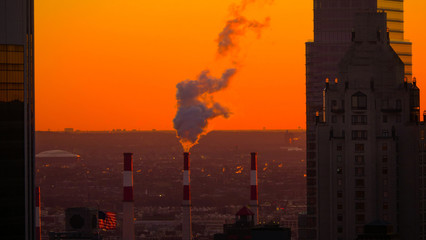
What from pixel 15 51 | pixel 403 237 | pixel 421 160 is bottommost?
→ pixel 403 237

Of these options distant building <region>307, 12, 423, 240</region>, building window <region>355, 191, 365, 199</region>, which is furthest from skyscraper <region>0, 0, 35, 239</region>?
building window <region>355, 191, 365, 199</region>

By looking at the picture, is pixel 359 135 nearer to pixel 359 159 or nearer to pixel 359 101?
pixel 359 159

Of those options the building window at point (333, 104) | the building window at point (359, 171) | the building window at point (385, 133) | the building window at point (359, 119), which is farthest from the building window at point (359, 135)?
the building window at point (333, 104)

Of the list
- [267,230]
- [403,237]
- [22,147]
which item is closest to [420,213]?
[403,237]

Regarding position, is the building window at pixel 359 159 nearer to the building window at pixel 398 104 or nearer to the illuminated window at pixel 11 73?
the building window at pixel 398 104

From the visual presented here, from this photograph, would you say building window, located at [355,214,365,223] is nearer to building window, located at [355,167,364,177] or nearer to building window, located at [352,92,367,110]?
building window, located at [355,167,364,177]

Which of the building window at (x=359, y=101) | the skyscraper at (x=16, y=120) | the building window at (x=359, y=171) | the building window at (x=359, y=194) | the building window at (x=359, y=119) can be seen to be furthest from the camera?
the building window at (x=359, y=101)

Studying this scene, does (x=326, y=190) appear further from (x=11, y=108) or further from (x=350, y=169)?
(x=11, y=108)
